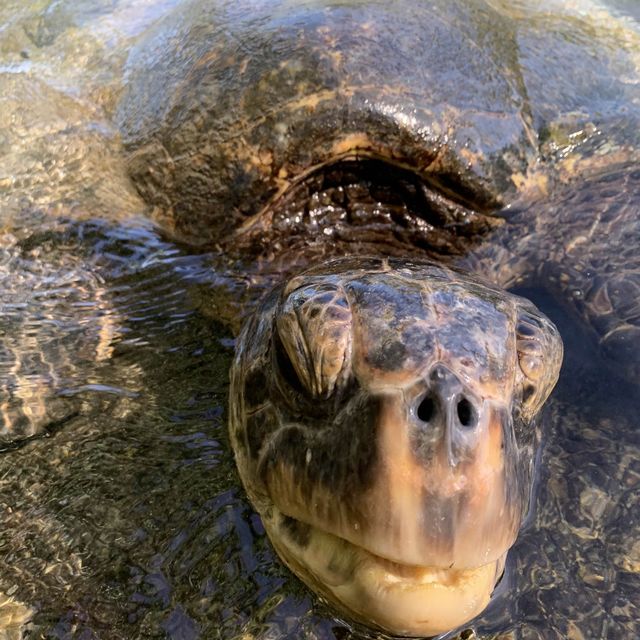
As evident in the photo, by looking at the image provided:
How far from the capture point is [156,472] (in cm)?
207

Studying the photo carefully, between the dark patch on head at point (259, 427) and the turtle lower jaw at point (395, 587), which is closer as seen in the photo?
the turtle lower jaw at point (395, 587)

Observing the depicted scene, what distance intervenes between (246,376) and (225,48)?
133 cm

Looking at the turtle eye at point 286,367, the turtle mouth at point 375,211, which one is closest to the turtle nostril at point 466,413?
the turtle eye at point 286,367

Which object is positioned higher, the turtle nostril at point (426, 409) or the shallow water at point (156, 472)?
the turtle nostril at point (426, 409)

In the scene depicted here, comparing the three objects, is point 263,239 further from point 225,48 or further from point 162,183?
point 225,48

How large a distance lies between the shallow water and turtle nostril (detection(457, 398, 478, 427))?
0.62 metres

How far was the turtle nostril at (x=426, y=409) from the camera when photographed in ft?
4.43

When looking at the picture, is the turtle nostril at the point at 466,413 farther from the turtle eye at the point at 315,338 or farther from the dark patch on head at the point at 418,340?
the turtle eye at the point at 315,338

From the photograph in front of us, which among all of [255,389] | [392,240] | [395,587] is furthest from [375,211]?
[395,587]

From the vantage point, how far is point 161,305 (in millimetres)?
2586

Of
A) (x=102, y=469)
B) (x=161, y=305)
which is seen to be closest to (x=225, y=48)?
(x=161, y=305)

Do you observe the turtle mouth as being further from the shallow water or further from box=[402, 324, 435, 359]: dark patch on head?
box=[402, 324, 435, 359]: dark patch on head

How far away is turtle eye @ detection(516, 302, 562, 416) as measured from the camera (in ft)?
5.32

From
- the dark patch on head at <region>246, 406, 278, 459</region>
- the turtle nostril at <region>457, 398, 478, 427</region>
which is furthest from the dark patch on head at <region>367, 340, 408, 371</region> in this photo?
the dark patch on head at <region>246, 406, 278, 459</region>
